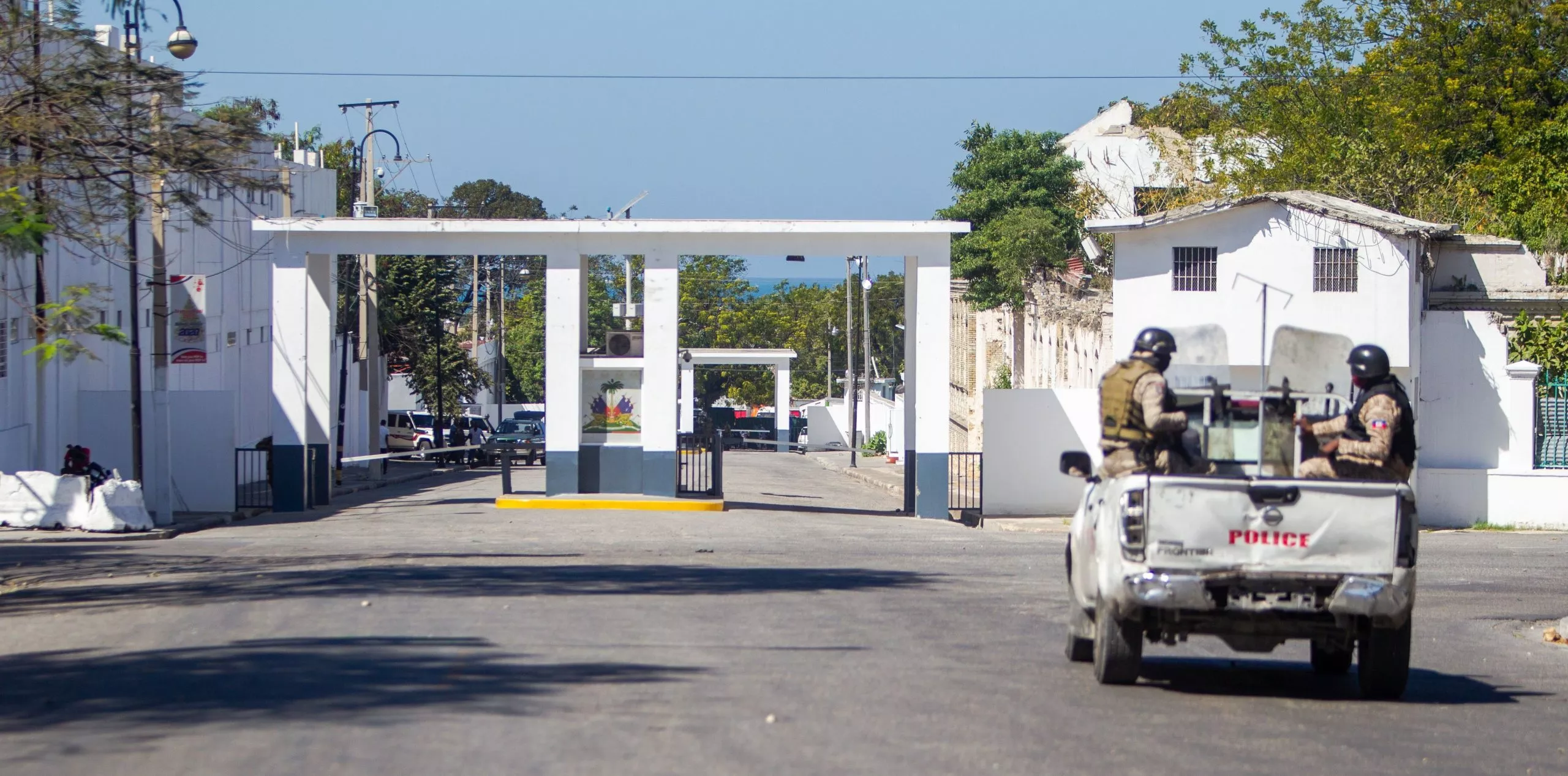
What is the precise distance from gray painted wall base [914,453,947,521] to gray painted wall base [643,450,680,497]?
14.0 ft

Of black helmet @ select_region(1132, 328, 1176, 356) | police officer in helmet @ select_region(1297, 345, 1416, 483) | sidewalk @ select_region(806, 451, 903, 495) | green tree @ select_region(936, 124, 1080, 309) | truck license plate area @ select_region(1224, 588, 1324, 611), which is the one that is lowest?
sidewalk @ select_region(806, 451, 903, 495)

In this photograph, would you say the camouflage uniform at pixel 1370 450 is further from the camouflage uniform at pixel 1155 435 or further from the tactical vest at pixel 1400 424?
the camouflage uniform at pixel 1155 435

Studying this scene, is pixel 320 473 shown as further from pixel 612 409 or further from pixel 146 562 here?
pixel 146 562

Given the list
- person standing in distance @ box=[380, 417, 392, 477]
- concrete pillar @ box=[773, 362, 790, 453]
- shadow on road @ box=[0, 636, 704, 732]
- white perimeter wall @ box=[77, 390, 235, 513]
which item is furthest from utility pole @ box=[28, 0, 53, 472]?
concrete pillar @ box=[773, 362, 790, 453]

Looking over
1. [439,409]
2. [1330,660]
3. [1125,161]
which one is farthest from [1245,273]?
[439,409]

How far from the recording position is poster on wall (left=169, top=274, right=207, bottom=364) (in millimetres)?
25031

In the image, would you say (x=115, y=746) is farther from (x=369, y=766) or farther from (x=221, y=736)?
(x=369, y=766)

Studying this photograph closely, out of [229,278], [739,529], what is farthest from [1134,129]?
[739,529]

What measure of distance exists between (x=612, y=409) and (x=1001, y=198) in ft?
96.2

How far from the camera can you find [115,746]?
6.71 meters

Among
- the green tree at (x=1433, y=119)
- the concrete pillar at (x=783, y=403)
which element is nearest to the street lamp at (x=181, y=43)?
the green tree at (x=1433, y=119)

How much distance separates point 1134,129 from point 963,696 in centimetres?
5506

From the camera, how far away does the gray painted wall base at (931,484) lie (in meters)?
25.7

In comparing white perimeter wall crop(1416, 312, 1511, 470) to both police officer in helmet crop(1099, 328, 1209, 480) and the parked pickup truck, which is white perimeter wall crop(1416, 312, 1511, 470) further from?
the parked pickup truck
